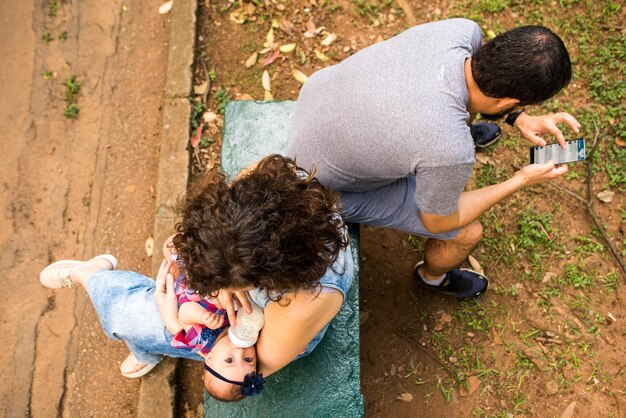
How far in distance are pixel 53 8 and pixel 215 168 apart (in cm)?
217

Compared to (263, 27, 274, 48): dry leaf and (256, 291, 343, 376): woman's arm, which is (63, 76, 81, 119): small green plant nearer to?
(263, 27, 274, 48): dry leaf

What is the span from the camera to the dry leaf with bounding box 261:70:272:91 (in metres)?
4.04

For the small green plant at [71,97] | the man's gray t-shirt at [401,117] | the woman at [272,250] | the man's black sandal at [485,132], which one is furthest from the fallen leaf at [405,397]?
the small green plant at [71,97]

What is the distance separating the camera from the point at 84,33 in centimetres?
433

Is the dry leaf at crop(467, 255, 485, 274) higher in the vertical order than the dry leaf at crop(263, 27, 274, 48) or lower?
lower

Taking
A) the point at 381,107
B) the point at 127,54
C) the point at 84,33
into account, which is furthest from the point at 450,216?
the point at 84,33

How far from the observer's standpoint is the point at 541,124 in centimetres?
299

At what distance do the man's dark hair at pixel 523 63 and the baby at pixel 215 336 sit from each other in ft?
4.90

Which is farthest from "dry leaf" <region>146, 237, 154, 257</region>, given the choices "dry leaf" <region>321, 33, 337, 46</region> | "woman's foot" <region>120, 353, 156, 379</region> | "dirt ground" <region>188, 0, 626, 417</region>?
"dry leaf" <region>321, 33, 337, 46</region>

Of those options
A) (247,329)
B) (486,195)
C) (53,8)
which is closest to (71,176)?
(53,8)

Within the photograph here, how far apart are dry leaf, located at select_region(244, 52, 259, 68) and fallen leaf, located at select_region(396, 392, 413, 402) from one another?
109 inches

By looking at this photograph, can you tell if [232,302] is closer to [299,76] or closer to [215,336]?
[215,336]

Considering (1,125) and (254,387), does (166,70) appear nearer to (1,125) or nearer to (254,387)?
(1,125)

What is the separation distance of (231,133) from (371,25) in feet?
5.79
